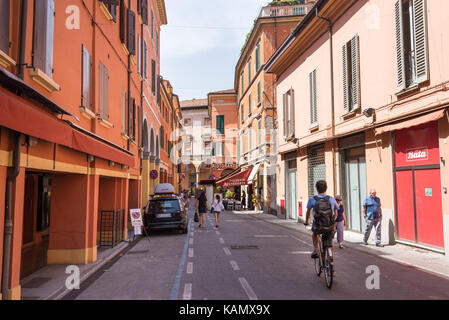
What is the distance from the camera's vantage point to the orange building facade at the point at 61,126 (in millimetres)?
A: 5410

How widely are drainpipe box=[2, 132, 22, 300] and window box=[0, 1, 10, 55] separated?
49.8 inches

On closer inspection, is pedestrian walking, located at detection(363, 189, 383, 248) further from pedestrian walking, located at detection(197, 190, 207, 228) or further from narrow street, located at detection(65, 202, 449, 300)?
pedestrian walking, located at detection(197, 190, 207, 228)

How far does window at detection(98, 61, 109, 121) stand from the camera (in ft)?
35.0

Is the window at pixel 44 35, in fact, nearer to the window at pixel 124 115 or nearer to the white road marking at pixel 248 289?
the white road marking at pixel 248 289

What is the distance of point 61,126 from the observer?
6242mm

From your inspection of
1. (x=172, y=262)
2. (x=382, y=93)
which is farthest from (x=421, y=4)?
(x=172, y=262)

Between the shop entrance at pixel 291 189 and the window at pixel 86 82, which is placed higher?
the window at pixel 86 82

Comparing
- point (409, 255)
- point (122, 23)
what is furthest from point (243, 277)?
point (122, 23)

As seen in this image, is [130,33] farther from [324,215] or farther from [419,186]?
[419,186]

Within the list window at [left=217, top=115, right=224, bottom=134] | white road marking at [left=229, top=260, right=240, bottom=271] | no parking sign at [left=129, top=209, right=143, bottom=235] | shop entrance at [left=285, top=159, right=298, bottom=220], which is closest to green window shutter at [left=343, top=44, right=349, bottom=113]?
shop entrance at [left=285, top=159, right=298, bottom=220]

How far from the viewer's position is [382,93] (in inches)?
489

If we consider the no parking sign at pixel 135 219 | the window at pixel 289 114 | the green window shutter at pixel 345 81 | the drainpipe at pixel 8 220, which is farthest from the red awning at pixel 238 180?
the drainpipe at pixel 8 220

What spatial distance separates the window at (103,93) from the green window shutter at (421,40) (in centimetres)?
899

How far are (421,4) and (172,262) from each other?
9.72 metres
